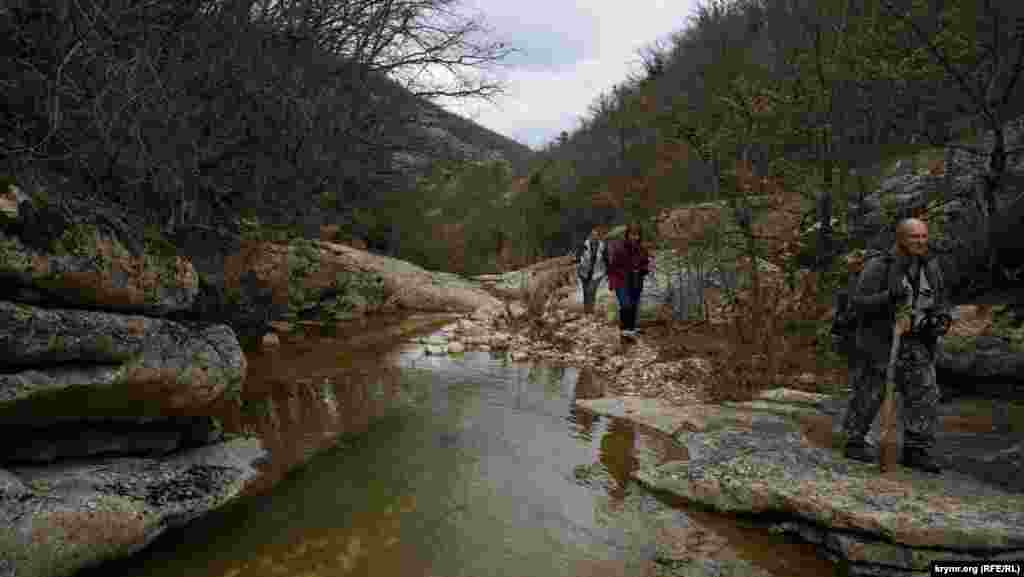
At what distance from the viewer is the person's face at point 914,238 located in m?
4.29

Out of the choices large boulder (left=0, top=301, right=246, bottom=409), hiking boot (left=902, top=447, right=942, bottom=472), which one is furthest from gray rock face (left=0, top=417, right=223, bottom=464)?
hiking boot (left=902, top=447, right=942, bottom=472)

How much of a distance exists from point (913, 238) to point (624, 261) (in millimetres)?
6548

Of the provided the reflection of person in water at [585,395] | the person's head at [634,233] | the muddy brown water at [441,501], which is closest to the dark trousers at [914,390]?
the muddy brown water at [441,501]

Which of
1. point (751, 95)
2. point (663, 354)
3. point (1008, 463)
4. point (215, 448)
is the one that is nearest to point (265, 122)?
point (215, 448)

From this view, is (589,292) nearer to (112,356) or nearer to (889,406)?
(889,406)

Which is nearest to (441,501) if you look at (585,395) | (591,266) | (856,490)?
(856,490)

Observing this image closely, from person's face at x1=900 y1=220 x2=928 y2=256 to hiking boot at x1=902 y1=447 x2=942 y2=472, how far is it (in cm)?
128

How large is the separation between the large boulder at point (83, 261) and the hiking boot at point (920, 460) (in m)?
5.08

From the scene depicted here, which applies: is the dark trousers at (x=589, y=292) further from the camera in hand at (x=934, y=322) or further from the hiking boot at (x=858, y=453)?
the camera in hand at (x=934, y=322)

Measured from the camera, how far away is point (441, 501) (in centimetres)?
476

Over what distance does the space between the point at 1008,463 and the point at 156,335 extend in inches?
221

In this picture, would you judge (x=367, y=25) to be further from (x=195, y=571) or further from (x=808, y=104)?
(x=195, y=571)

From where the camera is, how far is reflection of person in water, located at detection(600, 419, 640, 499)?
5230 mm

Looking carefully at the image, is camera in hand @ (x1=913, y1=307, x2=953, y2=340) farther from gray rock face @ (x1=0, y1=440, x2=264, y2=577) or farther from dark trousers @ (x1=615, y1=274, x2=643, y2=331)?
dark trousers @ (x1=615, y1=274, x2=643, y2=331)
